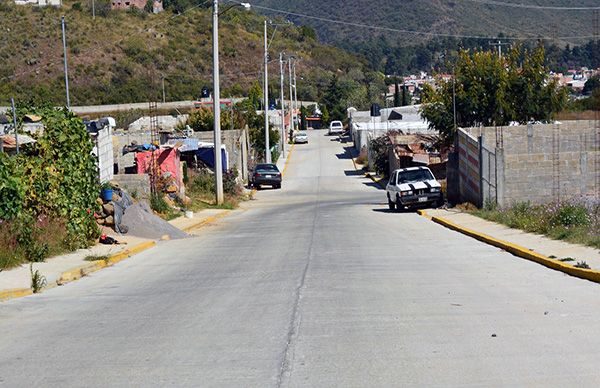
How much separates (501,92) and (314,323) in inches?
1989

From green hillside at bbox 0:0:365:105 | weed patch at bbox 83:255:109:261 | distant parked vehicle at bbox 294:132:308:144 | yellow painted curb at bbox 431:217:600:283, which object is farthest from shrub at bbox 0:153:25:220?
distant parked vehicle at bbox 294:132:308:144

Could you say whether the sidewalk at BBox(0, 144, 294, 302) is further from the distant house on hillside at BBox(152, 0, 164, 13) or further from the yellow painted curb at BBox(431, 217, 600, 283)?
the distant house on hillside at BBox(152, 0, 164, 13)

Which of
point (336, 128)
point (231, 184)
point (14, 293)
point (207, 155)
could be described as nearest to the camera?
Result: point (14, 293)

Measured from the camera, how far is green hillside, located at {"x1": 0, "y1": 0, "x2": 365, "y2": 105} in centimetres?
10119

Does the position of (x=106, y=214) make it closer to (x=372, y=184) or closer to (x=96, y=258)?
(x=96, y=258)

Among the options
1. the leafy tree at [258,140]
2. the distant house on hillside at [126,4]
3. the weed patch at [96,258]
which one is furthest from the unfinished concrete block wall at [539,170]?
the distant house on hillside at [126,4]

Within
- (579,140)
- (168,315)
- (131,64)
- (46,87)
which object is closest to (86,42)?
(131,64)

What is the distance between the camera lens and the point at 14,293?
16062 mm

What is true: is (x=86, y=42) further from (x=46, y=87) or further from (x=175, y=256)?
(x=175, y=256)

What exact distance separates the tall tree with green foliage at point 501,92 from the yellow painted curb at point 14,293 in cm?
4711

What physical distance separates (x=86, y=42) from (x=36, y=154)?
94891 millimetres

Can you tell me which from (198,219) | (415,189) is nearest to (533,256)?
(415,189)

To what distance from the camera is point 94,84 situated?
105 metres

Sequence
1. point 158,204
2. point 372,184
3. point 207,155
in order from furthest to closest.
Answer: point 372,184 → point 207,155 → point 158,204
